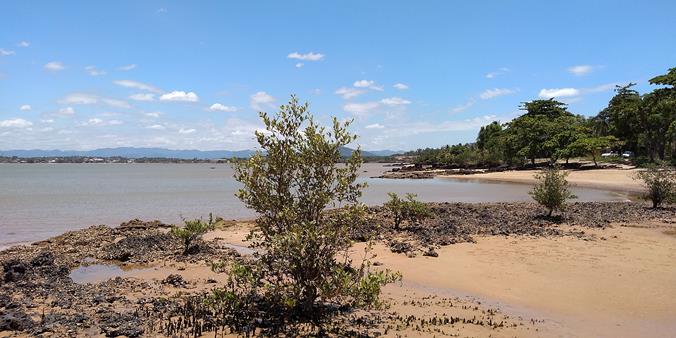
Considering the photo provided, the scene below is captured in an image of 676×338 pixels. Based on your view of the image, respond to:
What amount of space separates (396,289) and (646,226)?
1382 centimetres

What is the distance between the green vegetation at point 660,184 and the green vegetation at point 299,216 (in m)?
23.2

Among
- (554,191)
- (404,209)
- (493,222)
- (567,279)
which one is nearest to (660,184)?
(554,191)

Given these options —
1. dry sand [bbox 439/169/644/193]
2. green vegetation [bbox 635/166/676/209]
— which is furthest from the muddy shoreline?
dry sand [bbox 439/169/644/193]

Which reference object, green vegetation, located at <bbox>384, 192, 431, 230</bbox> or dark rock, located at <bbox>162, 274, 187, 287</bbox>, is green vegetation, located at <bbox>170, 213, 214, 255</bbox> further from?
green vegetation, located at <bbox>384, 192, 431, 230</bbox>

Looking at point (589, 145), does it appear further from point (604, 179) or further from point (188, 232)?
point (188, 232)

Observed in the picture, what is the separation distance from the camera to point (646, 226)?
19.3 m

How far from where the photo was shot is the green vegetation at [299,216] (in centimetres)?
752

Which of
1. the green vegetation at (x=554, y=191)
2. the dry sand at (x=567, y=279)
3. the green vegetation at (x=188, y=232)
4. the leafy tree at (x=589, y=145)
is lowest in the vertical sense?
the dry sand at (x=567, y=279)

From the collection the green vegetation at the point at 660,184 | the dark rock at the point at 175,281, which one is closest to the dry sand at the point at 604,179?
the green vegetation at the point at 660,184

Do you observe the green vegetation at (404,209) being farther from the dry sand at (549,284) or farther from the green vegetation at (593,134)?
the green vegetation at (593,134)

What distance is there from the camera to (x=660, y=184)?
25.0 m

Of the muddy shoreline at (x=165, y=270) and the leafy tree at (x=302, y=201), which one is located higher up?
the leafy tree at (x=302, y=201)

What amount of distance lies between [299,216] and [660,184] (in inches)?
956

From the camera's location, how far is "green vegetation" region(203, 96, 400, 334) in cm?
752
